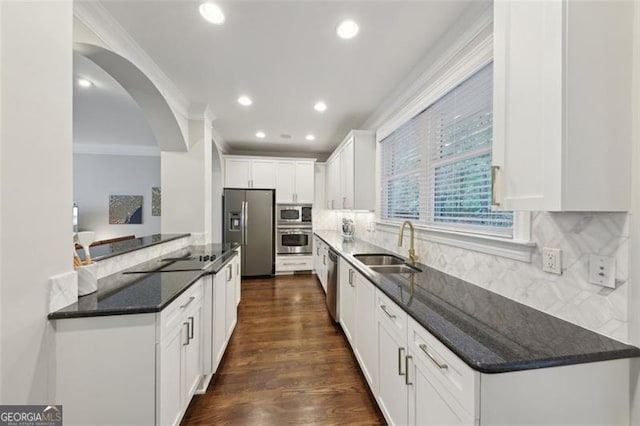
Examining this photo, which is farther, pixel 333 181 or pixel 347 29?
pixel 333 181

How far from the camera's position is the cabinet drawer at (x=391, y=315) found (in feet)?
4.21

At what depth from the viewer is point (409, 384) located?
121 cm

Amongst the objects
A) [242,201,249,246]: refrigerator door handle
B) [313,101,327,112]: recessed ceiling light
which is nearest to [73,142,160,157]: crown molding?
[242,201,249,246]: refrigerator door handle

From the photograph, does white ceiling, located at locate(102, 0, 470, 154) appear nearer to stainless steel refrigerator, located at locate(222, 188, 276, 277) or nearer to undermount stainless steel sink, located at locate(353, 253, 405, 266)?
undermount stainless steel sink, located at locate(353, 253, 405, 266)

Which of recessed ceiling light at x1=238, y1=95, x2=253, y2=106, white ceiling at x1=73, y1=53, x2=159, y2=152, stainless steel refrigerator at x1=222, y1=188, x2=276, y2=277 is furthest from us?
stainless steel refrigerator at x1=222, y1=188, x2=276, y2=277

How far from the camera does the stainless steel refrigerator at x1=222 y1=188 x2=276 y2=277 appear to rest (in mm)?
4824

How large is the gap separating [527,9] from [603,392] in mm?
1382

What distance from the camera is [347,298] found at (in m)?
2.48

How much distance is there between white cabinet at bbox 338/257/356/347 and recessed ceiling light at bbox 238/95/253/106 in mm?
2162

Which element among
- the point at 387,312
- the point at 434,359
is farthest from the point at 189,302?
the point at 434,359

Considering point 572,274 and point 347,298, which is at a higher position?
point 572,274

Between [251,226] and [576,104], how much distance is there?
15.2 ft

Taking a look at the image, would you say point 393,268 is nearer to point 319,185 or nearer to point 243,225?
point 243,225

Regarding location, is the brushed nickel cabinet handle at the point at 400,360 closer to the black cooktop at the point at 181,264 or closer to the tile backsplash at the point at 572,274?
the tile backsplash at the point at 572,274
